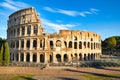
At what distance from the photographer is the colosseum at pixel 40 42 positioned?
172ft

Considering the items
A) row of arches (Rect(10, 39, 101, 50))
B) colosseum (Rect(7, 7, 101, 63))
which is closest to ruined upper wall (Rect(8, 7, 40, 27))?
colosseum (Rect(7, 7, 101, 63))

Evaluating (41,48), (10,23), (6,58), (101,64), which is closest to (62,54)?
(41,48)

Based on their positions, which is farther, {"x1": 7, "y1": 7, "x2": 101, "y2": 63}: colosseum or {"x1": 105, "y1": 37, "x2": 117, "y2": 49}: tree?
{"x1": 105, "y1": 37, "x2": 117, "y2": 49}: tree

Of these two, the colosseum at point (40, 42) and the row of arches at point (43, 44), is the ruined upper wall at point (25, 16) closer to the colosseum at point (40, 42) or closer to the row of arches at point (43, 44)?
the colosseum at point (40, 42)

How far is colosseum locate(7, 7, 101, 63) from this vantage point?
52.5 metres

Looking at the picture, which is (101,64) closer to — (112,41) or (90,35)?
(90,35)

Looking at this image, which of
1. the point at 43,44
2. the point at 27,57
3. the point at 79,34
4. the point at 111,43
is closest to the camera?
the point at 43,44

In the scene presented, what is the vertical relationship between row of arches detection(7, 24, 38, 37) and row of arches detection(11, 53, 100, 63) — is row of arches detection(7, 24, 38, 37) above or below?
above

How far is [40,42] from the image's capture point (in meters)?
54.1

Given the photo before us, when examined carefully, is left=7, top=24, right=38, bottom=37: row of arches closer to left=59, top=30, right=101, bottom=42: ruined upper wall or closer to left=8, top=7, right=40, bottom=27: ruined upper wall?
left=8, top=7, right=40, bottom=27: ruined upper wall

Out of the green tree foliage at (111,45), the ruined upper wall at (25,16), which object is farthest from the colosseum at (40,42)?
the green tree foliage at (111,45)

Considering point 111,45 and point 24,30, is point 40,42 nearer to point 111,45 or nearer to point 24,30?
point 24,30

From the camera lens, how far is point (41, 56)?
55.5 m

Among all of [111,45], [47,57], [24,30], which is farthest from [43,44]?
[111,45]
